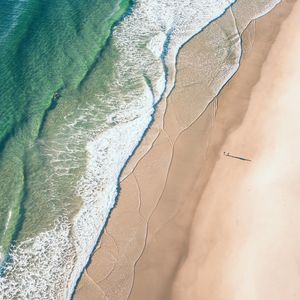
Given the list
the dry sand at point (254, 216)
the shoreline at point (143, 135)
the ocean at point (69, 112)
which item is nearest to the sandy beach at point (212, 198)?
the dry sand at point (254, 216)

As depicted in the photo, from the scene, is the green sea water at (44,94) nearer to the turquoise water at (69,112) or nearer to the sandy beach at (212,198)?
the turquoise water at (69,112)

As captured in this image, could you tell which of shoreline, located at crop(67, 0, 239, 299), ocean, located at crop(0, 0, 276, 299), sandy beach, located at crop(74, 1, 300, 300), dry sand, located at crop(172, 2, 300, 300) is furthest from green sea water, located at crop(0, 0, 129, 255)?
dry sand, located at crop(172, 2, 300, 300)

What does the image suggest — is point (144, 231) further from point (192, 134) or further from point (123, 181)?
point (192, 134)

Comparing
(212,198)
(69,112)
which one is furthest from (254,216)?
(69,112)

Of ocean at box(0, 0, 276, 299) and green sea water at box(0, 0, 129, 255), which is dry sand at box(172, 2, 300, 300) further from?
green sea water at box(0, 0, 129, 255)

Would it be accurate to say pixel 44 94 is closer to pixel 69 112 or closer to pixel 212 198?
pixel 69 112
